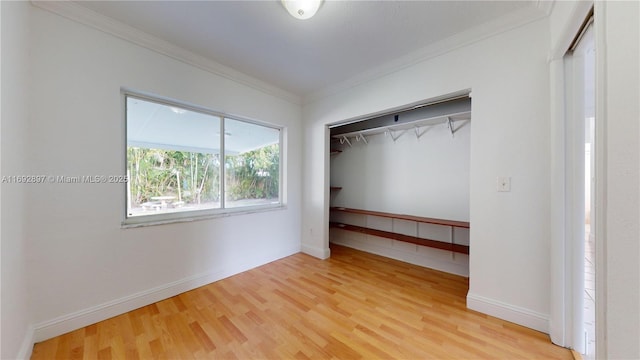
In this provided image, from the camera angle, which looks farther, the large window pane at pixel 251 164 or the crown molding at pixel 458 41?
the large window pane at pixel 251 164

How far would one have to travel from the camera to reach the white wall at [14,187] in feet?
3.94

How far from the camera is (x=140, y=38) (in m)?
2.02

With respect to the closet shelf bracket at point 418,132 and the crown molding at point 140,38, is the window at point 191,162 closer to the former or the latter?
the crown molding at point 140,38

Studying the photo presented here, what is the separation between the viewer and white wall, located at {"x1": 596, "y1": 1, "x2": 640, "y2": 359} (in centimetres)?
69

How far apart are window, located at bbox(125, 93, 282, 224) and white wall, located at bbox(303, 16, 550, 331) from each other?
2342mm

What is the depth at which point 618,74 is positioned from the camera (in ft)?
2.46

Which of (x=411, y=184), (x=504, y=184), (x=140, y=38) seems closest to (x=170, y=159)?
(x=140, y=38)

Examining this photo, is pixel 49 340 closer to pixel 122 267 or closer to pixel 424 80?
pixel 122 267

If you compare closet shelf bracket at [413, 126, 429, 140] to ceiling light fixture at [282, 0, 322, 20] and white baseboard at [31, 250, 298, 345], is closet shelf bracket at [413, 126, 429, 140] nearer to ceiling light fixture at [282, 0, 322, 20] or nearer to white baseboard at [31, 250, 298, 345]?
ceiling light fixture at [282, 0, 322, 20]

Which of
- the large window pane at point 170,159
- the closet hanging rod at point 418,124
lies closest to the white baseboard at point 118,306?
the large window pane at point 170,159

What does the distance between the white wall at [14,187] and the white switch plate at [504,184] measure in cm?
331

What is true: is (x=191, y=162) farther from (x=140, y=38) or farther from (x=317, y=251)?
(x=317, y=251)

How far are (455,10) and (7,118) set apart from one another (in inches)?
121

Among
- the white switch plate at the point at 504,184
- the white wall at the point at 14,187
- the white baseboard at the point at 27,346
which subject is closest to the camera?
the white wall at the point at 14,187
